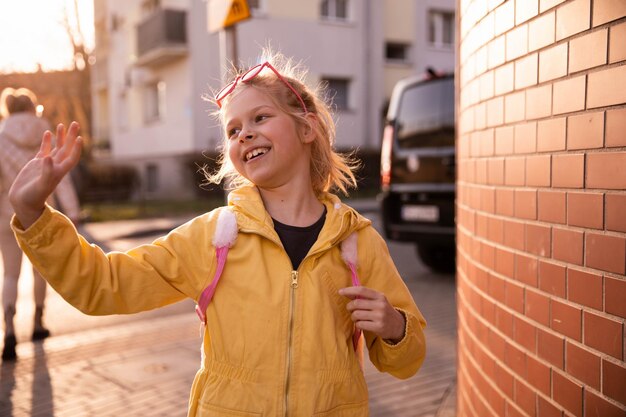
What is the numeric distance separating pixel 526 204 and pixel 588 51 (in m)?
0.58

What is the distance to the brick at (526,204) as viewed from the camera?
6.83 ft

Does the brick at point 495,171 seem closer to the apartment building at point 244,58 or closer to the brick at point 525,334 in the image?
the brick at point 525,334

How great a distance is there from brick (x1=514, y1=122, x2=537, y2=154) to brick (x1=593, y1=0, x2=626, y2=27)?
45cm

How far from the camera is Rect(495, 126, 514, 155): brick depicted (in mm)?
2305

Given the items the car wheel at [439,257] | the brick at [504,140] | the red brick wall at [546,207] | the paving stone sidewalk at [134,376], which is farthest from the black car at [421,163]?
the brick at [504,140]

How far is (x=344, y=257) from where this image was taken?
2.06 meters

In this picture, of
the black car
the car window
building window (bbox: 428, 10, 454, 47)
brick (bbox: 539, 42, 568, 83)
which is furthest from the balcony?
brick (bbox: 539, 42, 568, 83)

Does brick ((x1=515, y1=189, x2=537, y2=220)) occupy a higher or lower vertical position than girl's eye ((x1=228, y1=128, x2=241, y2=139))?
lower

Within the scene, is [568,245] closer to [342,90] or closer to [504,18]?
[504,18]

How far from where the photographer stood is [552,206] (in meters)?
1.94

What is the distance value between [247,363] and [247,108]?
0.78 meters

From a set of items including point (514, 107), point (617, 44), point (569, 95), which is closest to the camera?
point (617, 44)

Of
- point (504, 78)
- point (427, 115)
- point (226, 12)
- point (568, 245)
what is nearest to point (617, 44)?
point (568, 245)

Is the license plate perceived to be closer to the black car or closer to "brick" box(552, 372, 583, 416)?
the black car
